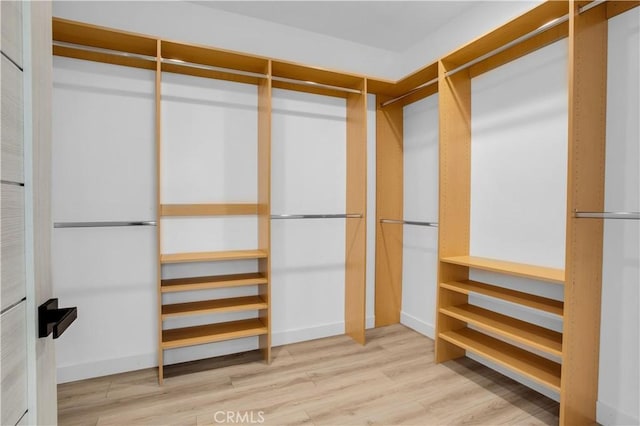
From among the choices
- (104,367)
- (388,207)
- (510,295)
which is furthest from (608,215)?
(104,367)

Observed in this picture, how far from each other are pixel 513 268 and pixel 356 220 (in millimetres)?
1288

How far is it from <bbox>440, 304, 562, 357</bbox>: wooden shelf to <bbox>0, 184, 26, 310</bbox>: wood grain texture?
224 cm

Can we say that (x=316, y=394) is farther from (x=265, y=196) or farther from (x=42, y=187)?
(x=42, y=187)

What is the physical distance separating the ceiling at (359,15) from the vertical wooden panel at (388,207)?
0.61 meters

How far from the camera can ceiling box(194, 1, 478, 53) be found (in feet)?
8.85

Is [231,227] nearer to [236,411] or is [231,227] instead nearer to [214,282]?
[214,282]

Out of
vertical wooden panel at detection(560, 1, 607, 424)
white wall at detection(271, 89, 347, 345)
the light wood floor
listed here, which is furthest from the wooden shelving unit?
the light wood floor

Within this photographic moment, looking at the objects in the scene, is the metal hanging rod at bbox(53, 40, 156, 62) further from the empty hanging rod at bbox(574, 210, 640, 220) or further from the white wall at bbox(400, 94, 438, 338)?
the empty hanging rod at bbox(574, 210, 640, 220)

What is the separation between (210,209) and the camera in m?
2.69

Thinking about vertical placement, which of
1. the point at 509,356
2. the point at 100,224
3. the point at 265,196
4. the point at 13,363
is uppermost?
the point at 265,196

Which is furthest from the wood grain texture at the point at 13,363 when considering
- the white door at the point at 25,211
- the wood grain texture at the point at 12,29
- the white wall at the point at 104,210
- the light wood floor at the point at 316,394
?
the white wall at the point at 104,210

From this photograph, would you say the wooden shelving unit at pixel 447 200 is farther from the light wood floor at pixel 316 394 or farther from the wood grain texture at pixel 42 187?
the wood grain texture at pixel 42 187

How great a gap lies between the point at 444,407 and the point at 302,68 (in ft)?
8.38

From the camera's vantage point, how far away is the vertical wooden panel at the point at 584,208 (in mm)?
1763
